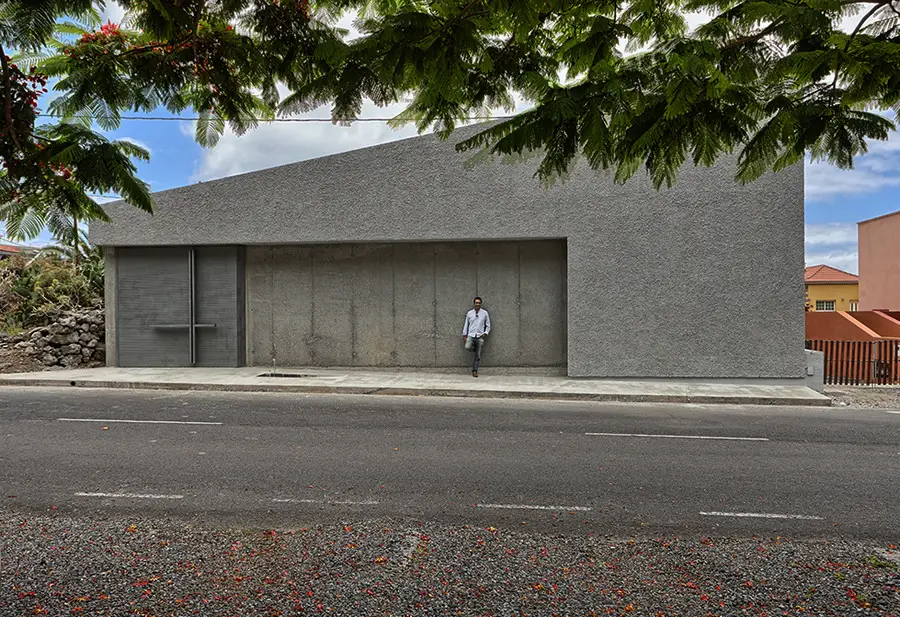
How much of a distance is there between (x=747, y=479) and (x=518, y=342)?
8122mm

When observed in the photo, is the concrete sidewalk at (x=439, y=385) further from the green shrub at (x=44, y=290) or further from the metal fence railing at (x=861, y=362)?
the green shrub at (x=44, y=290)

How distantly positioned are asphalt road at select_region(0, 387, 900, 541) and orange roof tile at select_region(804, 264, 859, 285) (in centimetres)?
4776

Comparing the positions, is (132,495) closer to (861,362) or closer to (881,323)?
(861,362)

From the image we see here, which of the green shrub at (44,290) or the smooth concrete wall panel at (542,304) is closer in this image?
the smooth concrete wall panel at (542,304)

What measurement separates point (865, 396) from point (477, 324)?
7.84 m

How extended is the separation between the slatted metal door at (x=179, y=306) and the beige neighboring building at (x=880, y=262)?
2999 centimetres

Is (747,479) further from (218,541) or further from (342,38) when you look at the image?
(342,38)

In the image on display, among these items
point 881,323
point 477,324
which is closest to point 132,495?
point 477,324

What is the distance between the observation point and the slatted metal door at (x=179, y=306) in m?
14.4

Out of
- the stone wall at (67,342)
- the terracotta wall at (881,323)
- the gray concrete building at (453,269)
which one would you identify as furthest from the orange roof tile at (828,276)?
the stone wall at (67,342)

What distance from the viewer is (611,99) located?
3.01 meters

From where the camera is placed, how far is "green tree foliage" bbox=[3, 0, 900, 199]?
9.56 ft

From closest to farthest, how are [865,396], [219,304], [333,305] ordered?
[865,396] → [333,305] → [219,304]

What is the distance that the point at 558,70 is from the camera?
3582 millimetres
